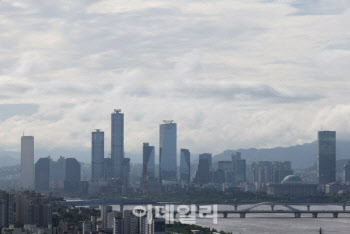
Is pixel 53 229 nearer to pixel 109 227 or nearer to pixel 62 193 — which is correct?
pixel 109 227

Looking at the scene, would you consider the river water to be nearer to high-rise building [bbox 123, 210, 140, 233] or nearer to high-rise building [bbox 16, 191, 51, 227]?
high-rise building [bbox 16, 191, 51, 227]

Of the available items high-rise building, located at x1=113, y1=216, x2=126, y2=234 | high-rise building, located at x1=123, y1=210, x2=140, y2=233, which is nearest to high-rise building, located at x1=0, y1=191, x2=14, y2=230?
high-rise building, located at x1=113, y1=216, x2=126, y2=234

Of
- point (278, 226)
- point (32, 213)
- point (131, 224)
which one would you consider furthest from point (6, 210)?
point (278, 226)

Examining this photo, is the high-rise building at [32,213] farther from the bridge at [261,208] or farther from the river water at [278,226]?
the bridge at [261,208]

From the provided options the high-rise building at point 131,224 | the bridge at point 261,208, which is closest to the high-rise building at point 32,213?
the high-rise building at point 131,224

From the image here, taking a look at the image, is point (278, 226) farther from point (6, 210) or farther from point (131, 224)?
point (131, 224)

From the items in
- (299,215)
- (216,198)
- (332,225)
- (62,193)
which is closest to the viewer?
(332,225)

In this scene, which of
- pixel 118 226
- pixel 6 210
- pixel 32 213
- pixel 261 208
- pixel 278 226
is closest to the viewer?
pixel 118 226

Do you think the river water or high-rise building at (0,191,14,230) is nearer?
high-rise building at (0,191,14,230)

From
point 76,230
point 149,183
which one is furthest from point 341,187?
point 76,230

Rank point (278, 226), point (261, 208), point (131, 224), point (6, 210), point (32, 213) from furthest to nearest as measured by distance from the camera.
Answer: point (261, 208)
point (278, 226)
point (32, 213)
point (6, 210)
point (131, 224)

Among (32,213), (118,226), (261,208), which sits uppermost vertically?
(32,213)
